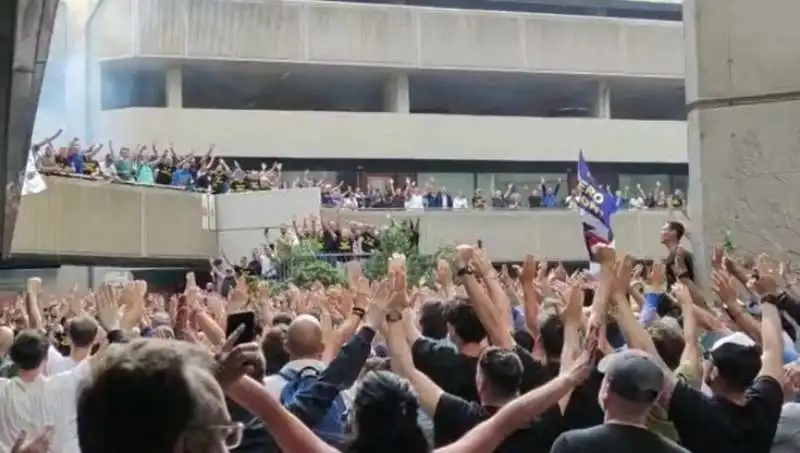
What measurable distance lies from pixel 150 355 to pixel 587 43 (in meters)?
38.9

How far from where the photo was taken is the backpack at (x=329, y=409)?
435cm

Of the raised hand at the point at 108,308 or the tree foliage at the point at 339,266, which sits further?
the tree foliage at the point at 339,266

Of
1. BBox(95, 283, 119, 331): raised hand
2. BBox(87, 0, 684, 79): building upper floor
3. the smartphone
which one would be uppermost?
BBox(87, 0, 684, 79): building upper floor

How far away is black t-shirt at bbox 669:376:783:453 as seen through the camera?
4.06m

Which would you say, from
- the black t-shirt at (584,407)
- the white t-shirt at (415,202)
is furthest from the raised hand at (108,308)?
the white t-shirt at (415,202)

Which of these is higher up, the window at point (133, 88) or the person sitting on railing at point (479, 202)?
the window at point (133, 88)

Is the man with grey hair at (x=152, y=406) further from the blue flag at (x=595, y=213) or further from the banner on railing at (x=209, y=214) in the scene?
the banner on railing at (x=209, y=214)

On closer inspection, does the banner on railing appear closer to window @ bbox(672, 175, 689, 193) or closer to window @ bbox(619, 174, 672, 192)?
window @ bbox(619, 174, 672, 192)

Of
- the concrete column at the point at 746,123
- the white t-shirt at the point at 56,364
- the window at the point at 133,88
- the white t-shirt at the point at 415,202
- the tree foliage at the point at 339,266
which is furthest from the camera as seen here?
the window at the point at 133,88

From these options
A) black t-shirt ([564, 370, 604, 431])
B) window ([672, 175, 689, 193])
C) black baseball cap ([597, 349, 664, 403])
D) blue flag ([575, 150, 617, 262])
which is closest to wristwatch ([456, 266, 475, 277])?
black t-shirt ([564, 370, 604, 431])

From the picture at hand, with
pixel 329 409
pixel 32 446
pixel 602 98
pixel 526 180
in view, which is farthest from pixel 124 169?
pixel 32 446

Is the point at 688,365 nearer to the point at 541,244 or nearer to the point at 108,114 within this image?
the point at 541,244

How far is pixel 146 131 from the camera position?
3478 cm

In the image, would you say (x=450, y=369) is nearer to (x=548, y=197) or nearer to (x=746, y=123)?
(x=746, y=123)
